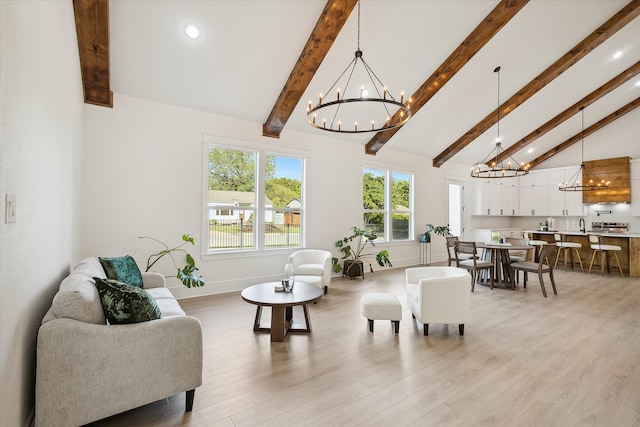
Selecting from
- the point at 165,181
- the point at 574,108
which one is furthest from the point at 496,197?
the point at 165,181

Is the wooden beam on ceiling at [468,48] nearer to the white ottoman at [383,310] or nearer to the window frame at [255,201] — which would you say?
the window frame at [255,201]

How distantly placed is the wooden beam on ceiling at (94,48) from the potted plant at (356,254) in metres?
4.59

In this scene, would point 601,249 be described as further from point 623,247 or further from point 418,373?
point 418,373

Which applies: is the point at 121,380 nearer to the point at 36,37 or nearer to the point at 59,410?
the point at 59,410

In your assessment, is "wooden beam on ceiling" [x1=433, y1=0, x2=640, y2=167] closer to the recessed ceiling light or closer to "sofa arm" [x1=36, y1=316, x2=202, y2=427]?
the recessed ceiling light

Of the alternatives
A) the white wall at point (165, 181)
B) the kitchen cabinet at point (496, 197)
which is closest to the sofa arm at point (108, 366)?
the white wall at point (165, 181)

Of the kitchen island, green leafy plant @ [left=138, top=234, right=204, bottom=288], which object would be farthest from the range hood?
green leafy plant @ [left=138, top=234, right=204, bottom=288]

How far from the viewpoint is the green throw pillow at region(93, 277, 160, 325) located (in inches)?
76.4

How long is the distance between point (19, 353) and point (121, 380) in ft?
1.71

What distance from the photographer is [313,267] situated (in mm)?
5035

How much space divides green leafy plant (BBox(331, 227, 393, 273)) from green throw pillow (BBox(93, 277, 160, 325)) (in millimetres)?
4534

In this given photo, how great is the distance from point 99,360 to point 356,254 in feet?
17.8

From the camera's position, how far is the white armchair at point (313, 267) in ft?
15.5

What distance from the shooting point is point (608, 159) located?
8289 mm
